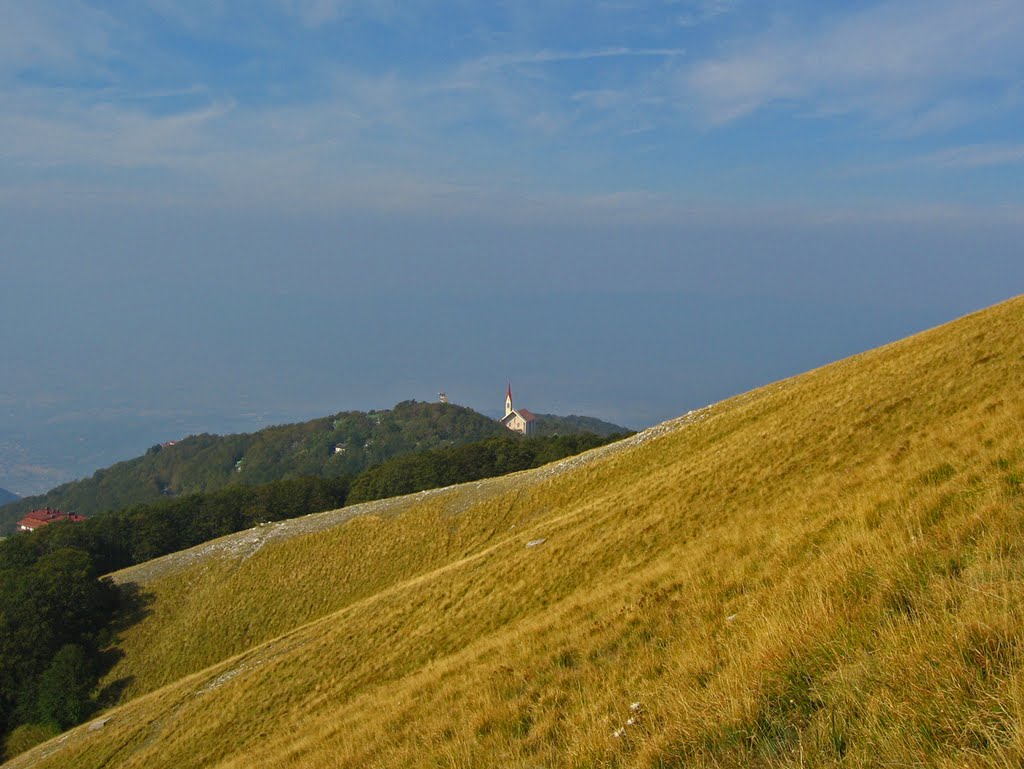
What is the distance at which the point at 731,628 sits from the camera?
890 cm

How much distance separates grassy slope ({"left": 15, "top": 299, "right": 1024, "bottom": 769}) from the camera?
5582mm

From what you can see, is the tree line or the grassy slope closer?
the grassy slope

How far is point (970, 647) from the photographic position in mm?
5418

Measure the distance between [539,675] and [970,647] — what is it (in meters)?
6.72

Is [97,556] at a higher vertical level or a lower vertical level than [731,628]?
higher

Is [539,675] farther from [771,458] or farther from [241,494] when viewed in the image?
→ [241,494]

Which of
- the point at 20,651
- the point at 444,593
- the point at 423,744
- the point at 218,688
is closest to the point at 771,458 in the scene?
the point at 444,593

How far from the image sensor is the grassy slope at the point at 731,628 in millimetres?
5582

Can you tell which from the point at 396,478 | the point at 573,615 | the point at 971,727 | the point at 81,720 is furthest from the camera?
the point at 396,478

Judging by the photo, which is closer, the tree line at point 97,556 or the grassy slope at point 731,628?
the grassy slope at point 731,628

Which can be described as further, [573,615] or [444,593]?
[444,593]

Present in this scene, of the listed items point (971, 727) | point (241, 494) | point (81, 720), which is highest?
point (241, 494)

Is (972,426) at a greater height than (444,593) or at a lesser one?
greater

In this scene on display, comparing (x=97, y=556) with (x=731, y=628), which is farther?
(x=97, y=556)
